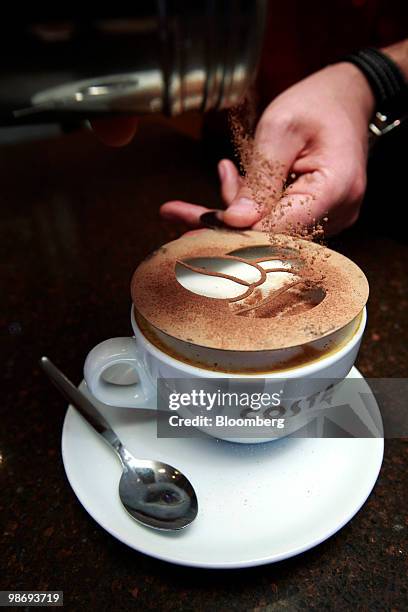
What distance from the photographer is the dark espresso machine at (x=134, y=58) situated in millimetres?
294

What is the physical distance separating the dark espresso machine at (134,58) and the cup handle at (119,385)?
0.26 meters

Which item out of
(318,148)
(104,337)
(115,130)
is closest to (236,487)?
(104,337)

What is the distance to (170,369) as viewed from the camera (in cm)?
48

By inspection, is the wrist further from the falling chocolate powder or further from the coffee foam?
the coffee foam

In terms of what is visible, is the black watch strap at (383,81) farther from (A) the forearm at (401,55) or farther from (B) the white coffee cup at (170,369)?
(B) the white coffee cup at (170,369)

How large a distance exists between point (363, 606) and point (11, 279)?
760 millimetres

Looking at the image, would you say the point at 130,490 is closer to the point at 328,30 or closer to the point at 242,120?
the point at 242,120

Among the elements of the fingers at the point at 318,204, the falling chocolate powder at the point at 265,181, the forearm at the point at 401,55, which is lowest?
the fingers at the point at 318,204

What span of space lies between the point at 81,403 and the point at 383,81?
0.81m

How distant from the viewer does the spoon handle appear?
21.0 inches

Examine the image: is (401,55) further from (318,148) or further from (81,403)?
(81,403)

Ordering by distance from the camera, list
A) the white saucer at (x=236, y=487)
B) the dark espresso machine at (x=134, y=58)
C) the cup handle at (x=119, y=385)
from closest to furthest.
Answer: the dark espresso machine at (x=134, y=58)
the white saucer at (x=236, y=487)
the cup handle at (x=119, y=385)

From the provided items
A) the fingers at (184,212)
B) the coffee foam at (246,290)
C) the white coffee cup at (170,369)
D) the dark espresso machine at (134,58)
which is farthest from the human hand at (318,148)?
the dark espresso machine at (134,58)

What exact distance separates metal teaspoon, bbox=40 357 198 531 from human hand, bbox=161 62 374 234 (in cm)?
38
